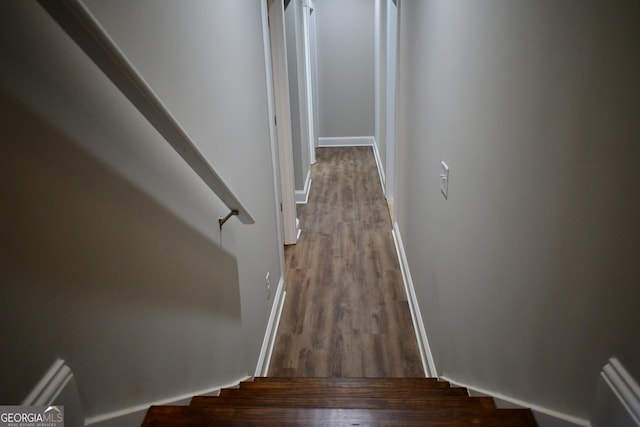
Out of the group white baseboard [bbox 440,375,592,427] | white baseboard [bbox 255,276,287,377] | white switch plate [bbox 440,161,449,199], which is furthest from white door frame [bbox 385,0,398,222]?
white baseboard [bbox 440,375,592,427]

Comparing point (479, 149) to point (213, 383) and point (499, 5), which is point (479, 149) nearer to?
point (499, 5)

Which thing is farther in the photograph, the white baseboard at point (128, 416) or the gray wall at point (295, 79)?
the gray wall at point (295, 79)

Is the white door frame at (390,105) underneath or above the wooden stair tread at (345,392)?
above

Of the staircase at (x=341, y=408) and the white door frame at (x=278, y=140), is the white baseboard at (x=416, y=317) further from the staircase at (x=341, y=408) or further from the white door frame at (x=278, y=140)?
the white door frame at (x=278, y=140)

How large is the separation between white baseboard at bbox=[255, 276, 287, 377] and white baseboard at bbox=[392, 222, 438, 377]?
89 centimetres

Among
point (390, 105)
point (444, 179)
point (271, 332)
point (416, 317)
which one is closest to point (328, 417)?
point (444, 179)

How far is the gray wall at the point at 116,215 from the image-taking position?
2.51ft

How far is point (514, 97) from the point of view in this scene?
1.14 meters

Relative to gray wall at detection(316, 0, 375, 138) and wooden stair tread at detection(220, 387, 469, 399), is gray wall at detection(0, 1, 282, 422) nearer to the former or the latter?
wooden stair tread at detection(220, 387, 469, 399)

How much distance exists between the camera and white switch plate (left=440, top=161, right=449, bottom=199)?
1.92 metres

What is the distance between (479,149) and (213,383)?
1258mm

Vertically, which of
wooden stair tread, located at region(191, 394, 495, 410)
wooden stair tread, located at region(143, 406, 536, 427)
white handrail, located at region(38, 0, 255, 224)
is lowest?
wooden stair tread, located at region(191, 394, 495, 410)

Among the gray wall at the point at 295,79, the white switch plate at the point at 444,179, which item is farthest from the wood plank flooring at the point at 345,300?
the white switch plate at the point at 444,179

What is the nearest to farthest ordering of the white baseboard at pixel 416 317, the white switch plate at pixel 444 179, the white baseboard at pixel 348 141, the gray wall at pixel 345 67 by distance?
1. the white switch plate at pixel 444 179
2. the white baseboard at pixel 416 317
3. the gray wall at pixel 345 67
4. the white baseboard at pixel 348 141
